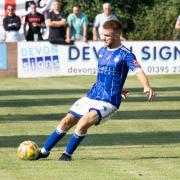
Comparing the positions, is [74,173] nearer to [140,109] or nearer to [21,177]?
[21,177]

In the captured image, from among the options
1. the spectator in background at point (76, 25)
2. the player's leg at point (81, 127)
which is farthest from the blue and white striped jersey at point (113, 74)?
the spectator in background at point (76, 25)

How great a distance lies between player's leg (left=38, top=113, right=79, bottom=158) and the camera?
10654mm

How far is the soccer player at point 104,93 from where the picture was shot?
10508 mm

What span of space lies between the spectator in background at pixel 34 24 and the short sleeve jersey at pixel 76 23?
0.83m

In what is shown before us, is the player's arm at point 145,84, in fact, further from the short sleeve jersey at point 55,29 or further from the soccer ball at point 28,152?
the short sleeve jersey at point 55,29

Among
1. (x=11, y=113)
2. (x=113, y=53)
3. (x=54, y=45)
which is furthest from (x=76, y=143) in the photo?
(x=54, y=45)

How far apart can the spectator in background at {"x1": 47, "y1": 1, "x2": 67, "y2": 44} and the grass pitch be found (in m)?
2.87

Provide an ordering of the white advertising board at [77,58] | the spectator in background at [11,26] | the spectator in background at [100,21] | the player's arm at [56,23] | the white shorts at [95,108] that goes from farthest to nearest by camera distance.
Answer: the spectator in background at [11,26] < the player's arm at [56,23] < the spectator in background at [100,21] < the white advertising board at [77,58] < the white shorts at [95,108]

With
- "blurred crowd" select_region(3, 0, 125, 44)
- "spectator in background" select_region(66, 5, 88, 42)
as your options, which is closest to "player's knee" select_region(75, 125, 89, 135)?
"blurred crowd" select_region(3, 0, 125, 44)

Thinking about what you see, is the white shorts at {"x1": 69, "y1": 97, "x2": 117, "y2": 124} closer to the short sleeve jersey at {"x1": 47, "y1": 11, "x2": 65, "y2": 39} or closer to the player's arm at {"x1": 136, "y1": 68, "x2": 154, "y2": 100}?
the player's arm at {"x1": 136, "y1": 68, "x2": 154, "y2": 100}

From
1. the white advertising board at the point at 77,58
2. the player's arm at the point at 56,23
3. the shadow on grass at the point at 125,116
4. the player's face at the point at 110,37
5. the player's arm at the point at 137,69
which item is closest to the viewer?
the player's arm at the point at 137,69

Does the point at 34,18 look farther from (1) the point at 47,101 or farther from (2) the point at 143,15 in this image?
(2) the point at 143,15

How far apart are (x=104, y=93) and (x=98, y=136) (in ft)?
8.08

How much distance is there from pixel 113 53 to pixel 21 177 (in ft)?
6.74
